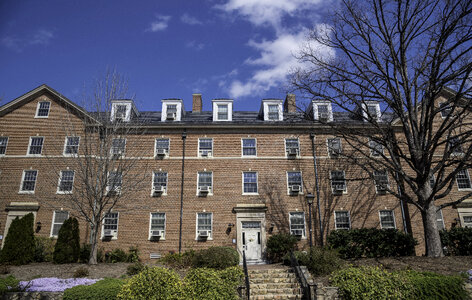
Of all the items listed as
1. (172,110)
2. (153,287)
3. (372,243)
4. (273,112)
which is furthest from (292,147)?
(153,287)

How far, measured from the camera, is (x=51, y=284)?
12.8 meters

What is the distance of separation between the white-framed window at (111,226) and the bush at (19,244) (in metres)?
3.98

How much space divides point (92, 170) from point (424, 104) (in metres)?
17.8

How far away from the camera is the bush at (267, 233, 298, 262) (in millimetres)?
19469

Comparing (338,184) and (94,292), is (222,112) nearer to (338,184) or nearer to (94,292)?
(338,184)

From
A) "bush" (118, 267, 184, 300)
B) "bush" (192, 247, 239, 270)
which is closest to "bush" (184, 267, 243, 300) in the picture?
"bush" (118, 267, 184, 300)

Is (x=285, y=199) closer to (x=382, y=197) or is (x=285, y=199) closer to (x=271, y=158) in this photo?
(x=271, y=158)

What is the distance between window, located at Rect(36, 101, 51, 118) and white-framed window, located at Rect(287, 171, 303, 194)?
58.5 feet

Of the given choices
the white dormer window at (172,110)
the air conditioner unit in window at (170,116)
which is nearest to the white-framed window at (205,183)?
the air conditioner unit in window at (170,116)

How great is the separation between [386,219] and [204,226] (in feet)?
39.9

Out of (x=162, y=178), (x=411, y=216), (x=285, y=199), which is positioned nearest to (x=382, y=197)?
(x=411, y=216)

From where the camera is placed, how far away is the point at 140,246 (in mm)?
20328

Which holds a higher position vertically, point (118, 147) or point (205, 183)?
point (118, 147)

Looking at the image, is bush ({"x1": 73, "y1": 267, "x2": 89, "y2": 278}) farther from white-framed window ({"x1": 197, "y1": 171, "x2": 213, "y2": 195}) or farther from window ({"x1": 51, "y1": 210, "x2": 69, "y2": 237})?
white-framed window ({"x1": 197, "y1": 171, "x2": 213, "y2": 195})
